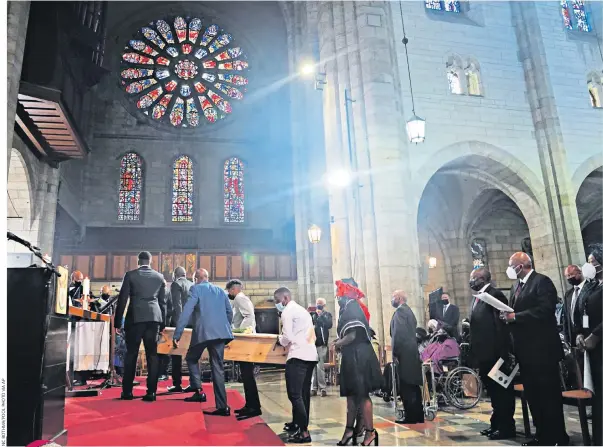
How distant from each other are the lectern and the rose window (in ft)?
56.3

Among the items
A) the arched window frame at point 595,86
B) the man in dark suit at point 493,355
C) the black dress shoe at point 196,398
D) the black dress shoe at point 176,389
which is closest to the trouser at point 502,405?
the man in dark suit at point 493,355

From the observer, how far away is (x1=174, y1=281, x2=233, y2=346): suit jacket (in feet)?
14.3

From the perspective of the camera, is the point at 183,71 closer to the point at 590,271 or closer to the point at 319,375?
the point at 319,375

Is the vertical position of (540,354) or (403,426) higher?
(540,354)

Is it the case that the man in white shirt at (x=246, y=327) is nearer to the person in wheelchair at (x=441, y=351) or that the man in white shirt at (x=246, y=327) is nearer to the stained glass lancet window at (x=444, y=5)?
the person in wheelchair at (x=441, y=351)

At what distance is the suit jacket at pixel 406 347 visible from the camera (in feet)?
15.4

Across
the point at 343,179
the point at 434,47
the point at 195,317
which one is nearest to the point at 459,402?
the point at 195,317

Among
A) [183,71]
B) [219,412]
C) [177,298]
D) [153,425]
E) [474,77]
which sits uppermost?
[183,71]

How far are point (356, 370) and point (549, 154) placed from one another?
918cm

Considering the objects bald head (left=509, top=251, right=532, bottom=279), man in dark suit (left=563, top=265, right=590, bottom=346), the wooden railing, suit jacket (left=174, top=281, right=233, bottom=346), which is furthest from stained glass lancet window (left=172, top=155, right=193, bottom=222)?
bald head (left=509, top=251, right=532, bottom=279)

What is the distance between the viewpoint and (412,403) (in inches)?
184

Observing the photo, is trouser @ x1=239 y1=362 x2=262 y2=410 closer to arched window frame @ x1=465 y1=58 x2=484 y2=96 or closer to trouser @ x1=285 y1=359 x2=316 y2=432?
trouser @ x1=285 y1=359 x2=316 y2=432

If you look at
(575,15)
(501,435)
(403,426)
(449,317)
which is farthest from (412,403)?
(575,15)

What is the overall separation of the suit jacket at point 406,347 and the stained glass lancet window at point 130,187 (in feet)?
48.4
